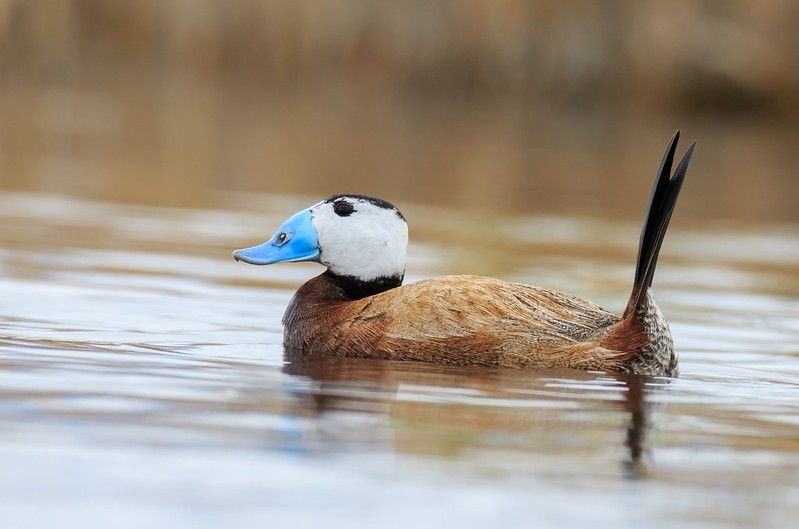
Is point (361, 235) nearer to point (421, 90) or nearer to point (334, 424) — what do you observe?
point (334, 424)

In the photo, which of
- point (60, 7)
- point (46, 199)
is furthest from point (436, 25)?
point (46, 199)

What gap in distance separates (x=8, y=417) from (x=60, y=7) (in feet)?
58.9

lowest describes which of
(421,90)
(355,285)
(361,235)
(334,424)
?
(334,424)

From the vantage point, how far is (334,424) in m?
3.90

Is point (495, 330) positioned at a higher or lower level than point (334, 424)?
higher

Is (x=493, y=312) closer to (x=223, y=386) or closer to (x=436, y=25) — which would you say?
(x=223, y=386)

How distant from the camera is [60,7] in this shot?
20969 millimetres

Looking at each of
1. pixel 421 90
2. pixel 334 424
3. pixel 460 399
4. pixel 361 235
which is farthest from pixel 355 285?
pixel 421 90

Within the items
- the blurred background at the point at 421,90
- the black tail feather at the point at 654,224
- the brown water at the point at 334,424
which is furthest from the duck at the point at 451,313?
the blurred background at the point at 421,90

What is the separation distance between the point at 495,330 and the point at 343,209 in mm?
808

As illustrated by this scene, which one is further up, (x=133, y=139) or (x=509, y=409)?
(x=133, y=139)

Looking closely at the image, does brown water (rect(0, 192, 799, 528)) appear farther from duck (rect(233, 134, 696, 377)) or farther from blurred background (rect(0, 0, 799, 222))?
→ blurred background (rect(0, 0, 799, 222))

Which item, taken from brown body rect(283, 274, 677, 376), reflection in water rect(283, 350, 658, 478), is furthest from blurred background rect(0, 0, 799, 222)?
reflection in water rect(283, 350, 658, 478)

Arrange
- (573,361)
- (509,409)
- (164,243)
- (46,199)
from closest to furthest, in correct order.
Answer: (509,409) < (573,361) < (164,243) < (46,199)
